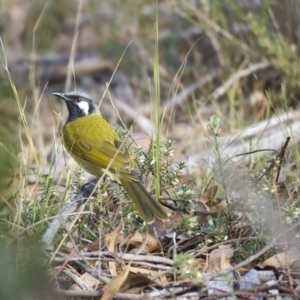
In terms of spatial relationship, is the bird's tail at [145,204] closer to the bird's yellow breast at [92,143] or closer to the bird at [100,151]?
the bird at [100,151]

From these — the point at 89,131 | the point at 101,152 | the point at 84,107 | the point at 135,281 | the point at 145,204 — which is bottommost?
the point at 135,281

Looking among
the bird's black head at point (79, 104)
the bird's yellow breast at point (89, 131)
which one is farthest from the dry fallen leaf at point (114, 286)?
the bird's black head at point (79, 104)

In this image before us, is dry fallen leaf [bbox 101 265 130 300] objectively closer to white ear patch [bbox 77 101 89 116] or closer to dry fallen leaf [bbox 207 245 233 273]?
dry fallen leaf [bbox 207 245 233 273]

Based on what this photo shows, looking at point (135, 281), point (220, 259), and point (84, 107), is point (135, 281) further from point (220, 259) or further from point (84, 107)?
point (84, 107)

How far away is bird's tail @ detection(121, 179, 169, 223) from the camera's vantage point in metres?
3.53

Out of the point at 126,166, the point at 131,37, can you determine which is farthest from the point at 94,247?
the point at 131,37

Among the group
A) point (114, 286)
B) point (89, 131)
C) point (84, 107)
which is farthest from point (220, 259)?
point (84, 107)

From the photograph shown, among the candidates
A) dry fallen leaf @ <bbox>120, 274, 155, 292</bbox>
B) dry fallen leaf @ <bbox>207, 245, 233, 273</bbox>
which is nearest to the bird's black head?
dry fallen leaf @ <bbox>207, 245, 233, 273</bbox>

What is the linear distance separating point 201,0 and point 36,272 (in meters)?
5.90

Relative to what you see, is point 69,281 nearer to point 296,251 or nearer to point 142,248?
point 142,248

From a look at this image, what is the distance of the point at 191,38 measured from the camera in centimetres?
869

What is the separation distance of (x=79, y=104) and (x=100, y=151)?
69 cm

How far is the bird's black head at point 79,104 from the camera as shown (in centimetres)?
505

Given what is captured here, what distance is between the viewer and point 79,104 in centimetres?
509
